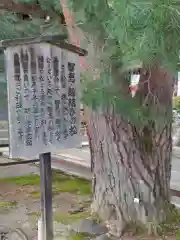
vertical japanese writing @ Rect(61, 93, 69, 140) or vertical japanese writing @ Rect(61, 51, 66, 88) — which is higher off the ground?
vertical japanese writing @ Rect(61, 51, 66, 88)

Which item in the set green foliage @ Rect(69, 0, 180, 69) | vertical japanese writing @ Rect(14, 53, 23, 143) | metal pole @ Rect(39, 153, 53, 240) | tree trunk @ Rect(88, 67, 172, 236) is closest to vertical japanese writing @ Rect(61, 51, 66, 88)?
vertical japanese writing @ Rect(14, 53, 23, 143)

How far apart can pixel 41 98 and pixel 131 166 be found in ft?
4.28

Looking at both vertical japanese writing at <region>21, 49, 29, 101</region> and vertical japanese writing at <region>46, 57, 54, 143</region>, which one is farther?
vertical japanese writing at <region>46, 57, 54, 143</region>

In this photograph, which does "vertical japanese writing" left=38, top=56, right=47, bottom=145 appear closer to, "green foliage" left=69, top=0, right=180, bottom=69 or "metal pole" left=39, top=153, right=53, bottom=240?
"metal pole" left=39, top=153, right=53, bottom=240

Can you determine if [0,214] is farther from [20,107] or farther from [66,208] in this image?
[20,107]

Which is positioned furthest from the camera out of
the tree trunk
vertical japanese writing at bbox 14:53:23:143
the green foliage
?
the tree trunk

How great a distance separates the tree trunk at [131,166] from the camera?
3709mm

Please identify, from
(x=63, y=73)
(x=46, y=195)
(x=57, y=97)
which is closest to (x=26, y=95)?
(x=57, y=97)

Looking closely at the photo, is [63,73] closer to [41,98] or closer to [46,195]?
[41,98]

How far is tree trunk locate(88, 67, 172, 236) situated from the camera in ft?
12.2

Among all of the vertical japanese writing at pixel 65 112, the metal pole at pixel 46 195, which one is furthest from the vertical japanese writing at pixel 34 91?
the metal pole at pixel 46 195

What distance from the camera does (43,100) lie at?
9.61 ft

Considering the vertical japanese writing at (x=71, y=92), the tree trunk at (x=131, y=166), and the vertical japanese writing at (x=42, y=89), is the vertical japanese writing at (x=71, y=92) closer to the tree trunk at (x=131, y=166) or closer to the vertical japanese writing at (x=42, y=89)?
the vertical japanese writing at (x=42, y=89)

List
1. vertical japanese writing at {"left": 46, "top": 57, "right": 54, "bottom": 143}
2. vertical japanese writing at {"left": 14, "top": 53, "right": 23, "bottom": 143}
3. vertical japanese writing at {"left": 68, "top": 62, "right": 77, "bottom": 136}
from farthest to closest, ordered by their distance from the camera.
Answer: vertical japanese writing at {"left": 68, "top": 62, "right": 77, "bottom": 136} → vertical japanese writing at {"left": 46, "top": 57, "right": 54, "bottom": 143} → vertical japanese writing at {"left": 14, "top": 53, "right": 23, "bottom": 143}
